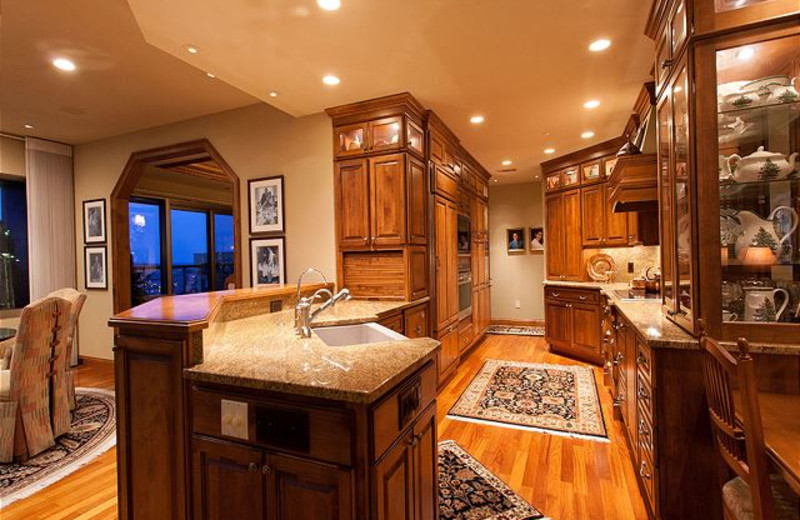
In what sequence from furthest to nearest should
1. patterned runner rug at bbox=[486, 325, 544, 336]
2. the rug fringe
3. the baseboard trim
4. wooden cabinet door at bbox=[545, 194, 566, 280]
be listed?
the baseboard trim
patterned runner rug at bbox=[486, 325, 544, 336]
wooden cabinet door at bbox=[545, 194, 566, 280]
the rug fringe

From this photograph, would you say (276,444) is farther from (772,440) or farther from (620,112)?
(620,112)

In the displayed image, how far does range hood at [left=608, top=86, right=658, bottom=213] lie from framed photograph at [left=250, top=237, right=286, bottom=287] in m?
3.12

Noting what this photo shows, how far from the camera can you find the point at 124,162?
187 inches

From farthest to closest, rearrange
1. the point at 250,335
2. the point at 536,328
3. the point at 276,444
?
the point at 536,328, the point at 250,335, the point at 276,444

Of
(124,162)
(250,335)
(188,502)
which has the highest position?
(124,162)

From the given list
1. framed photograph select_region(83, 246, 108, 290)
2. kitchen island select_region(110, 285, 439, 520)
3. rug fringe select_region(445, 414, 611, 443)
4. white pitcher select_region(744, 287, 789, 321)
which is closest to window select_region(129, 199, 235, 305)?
framed photograph select_region(83, 246, 108, 290)

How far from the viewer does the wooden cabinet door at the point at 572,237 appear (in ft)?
16.6

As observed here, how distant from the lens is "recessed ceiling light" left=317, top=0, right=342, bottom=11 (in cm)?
204

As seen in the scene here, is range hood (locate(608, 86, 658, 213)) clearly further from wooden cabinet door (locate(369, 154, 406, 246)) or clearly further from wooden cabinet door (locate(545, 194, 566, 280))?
wooden cabinet door (locate(545, 194, 566, 280))

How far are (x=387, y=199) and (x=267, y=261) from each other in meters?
1.44

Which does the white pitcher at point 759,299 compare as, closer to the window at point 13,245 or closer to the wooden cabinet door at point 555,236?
the wooden cabinet door at point 555,236

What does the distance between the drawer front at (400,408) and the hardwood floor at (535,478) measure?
119 centimetres

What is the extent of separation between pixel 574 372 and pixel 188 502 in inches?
158

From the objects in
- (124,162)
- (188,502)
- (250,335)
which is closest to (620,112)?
(250,335)
